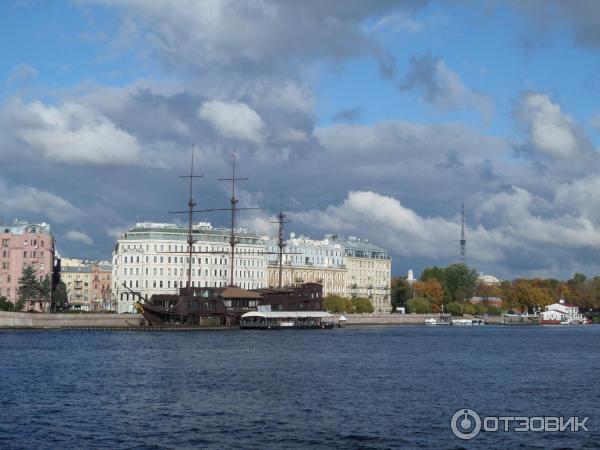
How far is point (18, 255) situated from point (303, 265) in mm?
65993

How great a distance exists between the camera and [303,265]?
191875 millimetres

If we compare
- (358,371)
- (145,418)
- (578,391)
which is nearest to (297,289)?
(358,371)

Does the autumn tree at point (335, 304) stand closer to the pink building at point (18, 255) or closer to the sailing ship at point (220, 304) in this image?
the sailing ship at point (220, 304)

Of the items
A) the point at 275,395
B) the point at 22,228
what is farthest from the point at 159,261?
the point at 275,395

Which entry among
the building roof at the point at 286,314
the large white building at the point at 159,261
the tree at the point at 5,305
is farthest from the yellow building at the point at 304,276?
the tree at the point at 5,305

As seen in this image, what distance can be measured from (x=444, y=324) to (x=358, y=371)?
136980 millimetres

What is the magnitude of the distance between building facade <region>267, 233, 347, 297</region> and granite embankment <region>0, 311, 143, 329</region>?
2329 inches

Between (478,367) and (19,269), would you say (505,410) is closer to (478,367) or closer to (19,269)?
(478,367)

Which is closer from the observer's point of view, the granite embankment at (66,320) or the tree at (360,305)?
the granite embankment at (66,320)

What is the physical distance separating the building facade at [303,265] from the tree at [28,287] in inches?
2342

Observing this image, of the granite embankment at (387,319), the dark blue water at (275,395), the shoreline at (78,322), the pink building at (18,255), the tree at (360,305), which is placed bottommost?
the dark blue water at (275,395)

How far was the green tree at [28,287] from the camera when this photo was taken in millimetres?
131750

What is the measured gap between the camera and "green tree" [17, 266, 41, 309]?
5187 inches

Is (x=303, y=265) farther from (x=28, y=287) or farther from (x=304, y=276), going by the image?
(x=28, y=287)
